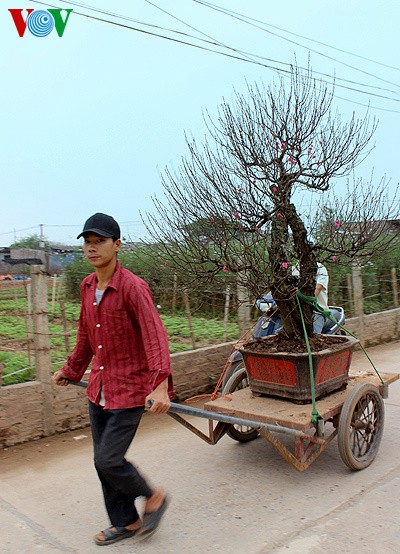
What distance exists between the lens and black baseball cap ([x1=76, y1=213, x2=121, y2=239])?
281 cm

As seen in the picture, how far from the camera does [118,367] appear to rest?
9.51ft

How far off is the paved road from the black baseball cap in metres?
1.73

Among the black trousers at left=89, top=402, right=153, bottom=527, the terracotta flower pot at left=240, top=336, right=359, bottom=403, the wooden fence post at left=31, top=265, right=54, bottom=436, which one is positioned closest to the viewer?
the black trousers at left=89, top=402, right=153, bottom=527

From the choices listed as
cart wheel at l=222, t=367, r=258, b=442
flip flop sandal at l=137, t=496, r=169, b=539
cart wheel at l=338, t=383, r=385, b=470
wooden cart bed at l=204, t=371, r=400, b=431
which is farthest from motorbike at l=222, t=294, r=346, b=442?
flip flop sandal at l=137, t=496, r=169, b=539

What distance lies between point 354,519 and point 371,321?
21.4ft

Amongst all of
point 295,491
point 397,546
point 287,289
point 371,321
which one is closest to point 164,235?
point 287,289

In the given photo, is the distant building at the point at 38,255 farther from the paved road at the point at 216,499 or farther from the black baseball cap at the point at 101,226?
the black baseball cap at the point at 101,226

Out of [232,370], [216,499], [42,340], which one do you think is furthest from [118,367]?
[232,370]

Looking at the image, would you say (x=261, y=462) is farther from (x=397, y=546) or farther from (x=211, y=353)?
(x=211, y=353)

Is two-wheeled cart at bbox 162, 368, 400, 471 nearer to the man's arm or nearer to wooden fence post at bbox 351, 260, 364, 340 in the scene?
the man's arm

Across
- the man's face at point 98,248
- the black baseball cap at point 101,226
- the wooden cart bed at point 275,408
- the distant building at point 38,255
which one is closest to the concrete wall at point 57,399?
the wooden cart bed at point 275,408

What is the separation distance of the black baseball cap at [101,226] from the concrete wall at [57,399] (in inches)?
88.0

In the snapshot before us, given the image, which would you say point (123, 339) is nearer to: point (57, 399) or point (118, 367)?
point (118, 367)

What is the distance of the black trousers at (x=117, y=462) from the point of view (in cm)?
279
